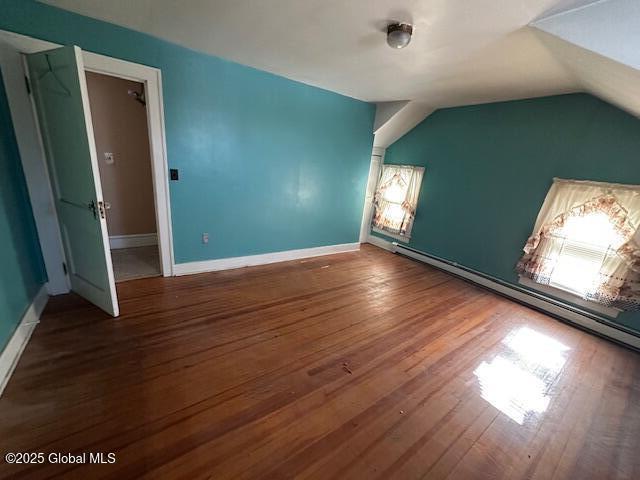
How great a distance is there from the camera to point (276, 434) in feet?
4.75

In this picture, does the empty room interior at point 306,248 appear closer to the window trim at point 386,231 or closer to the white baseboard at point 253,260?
the white baseboard at point 253,260

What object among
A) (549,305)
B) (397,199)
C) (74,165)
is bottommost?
(549,305)

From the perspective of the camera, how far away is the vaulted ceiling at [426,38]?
4.87 ft

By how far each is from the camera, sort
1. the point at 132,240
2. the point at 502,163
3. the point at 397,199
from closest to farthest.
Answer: the point at 502,163 → the point at 132,240 → the point at 397,199

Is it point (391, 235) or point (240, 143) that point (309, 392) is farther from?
point (391, 235)

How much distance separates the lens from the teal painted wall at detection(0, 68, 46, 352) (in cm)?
176

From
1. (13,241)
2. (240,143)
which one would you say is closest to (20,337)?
(13,241)

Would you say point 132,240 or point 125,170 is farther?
point 132,240

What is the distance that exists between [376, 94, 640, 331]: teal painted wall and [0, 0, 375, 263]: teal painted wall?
123 cm

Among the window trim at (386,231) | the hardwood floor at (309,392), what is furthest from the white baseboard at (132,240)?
the window trim at (386,231)

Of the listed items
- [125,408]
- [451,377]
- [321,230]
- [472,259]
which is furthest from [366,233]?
[125,408]

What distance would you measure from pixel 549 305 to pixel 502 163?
1.94 meters

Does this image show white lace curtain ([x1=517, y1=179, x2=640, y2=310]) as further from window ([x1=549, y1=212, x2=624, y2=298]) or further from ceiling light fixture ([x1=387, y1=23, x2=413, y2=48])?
ceiling light fixture ([x1=387, y1=23, x2=413, y2=48])

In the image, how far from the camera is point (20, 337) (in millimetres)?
1824
